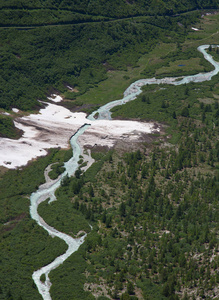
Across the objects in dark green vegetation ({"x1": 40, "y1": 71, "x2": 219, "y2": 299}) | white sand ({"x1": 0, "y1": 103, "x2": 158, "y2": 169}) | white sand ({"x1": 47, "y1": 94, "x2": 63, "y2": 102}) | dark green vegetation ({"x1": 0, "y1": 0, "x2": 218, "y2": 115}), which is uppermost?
dark green vegetation ({"x1": 0, "y1": 0, "x2": 218, "y2": 115})

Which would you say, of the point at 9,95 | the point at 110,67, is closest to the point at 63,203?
the point at 9,95

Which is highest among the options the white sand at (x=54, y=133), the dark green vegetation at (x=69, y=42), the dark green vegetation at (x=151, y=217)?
the dark green vegetation at (x=69, y=42)

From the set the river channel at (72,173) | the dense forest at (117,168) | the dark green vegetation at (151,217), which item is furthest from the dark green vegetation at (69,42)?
the dark green vegetation at (151,217)

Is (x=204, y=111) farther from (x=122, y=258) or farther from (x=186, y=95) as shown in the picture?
(x=122, y=258)

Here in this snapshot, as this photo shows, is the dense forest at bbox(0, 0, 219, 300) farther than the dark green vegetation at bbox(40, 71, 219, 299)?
Yes


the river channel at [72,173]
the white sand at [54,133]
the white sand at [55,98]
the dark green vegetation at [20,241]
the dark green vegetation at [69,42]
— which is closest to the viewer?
the dark green vegetation at [20,241]

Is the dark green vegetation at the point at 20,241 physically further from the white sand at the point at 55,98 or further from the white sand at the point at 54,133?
the white sand at the point at 55,98

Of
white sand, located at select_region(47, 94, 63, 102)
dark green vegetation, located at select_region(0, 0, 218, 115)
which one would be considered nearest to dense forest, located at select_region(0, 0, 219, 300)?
dark green vegetation, located at select_region(0, 0, 218, 115)

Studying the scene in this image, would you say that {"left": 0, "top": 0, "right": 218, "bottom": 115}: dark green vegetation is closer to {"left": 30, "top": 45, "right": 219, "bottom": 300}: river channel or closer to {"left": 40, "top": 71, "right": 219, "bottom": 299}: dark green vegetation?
{"left": 30, "top": 45, "right": 219, "bottom": 300}: river channel
